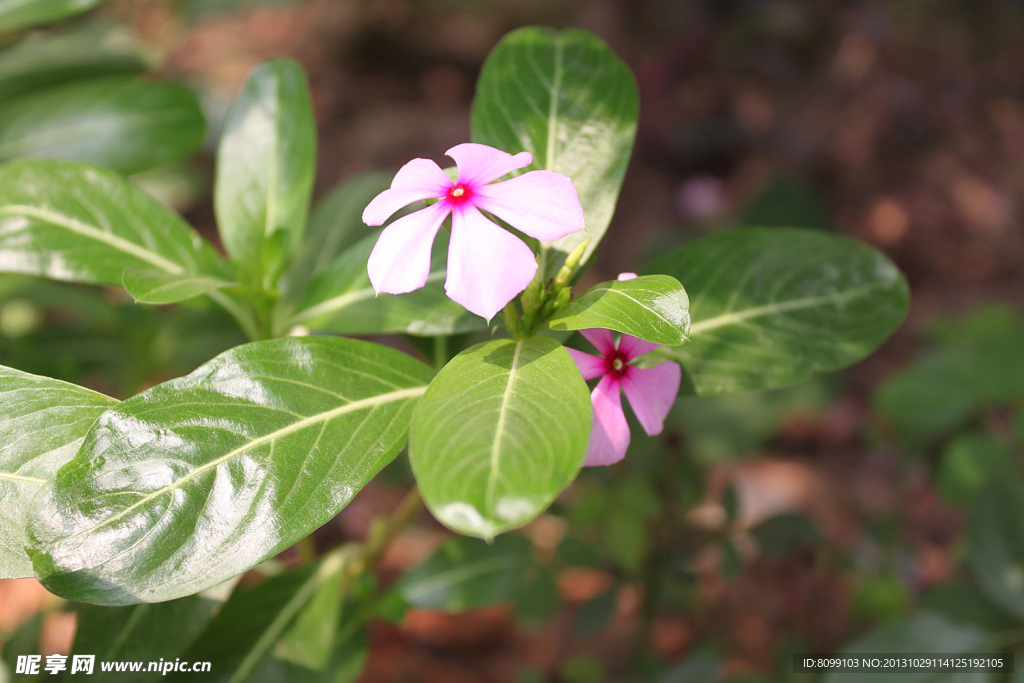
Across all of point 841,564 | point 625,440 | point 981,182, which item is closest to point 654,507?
point 841,564

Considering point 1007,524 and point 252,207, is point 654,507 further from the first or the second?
point 252,207

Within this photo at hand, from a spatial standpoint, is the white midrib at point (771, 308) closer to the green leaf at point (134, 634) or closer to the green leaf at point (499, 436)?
the green leaf at point (499, 436)

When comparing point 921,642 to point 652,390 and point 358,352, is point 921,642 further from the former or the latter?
point 358,352

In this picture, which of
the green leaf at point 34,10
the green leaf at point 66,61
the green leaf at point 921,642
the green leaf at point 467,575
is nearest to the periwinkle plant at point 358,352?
the green leaf at point 467,575

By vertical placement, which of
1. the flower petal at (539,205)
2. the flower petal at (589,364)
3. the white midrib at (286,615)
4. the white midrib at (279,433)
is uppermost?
the flower petal at (539,205)

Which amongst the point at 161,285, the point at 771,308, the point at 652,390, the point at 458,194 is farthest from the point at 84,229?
the point at 771,308

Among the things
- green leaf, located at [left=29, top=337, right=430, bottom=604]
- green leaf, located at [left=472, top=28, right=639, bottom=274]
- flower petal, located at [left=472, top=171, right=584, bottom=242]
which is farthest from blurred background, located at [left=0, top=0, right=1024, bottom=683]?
flower petal, located at [left=472, top=171, right=584, bottom=242]
